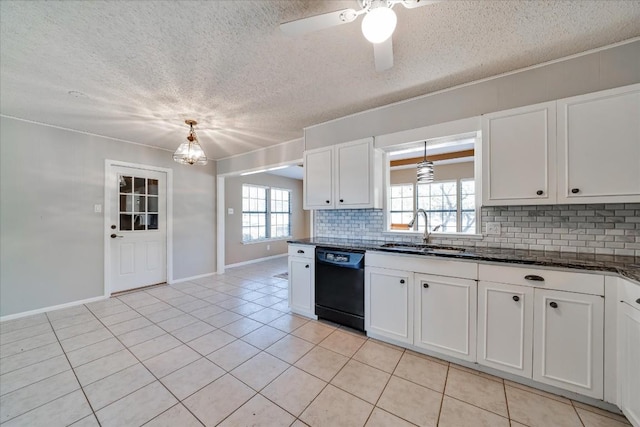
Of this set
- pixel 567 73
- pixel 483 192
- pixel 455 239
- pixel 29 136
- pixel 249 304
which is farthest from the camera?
pixel 249 304

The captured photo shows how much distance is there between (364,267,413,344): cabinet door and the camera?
2168 millimetres

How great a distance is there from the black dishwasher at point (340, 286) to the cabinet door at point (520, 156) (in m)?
1.33

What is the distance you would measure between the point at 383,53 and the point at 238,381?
2.46m

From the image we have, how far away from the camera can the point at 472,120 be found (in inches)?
86.7

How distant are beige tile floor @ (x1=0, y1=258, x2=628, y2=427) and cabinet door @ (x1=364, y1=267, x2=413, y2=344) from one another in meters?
0.15

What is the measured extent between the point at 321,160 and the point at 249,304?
7.19 feet

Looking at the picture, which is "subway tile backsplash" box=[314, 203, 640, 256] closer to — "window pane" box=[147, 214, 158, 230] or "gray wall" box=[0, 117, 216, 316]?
"window pane" box=[147, 214, 158, 230]

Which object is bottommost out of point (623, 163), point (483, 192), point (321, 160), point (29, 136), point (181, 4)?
point (483, 192)

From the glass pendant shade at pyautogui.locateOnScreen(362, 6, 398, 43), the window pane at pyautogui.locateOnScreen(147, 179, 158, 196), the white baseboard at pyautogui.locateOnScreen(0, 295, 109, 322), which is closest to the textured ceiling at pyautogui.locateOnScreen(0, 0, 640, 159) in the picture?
the glass pendant shade at pyautogui.locateOnScreen(362, 6, 398, 43)

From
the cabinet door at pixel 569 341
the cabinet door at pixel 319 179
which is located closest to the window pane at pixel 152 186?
the cabinet door at pixel 319 179

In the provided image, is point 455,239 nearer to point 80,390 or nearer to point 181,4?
point 181,4

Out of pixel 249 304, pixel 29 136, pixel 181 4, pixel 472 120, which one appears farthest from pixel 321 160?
pixel 29 136

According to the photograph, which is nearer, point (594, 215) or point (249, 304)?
point (594, 215)

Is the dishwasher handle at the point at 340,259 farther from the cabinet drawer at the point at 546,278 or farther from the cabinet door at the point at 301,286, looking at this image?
the cabinet drawer at the point at 546,278
